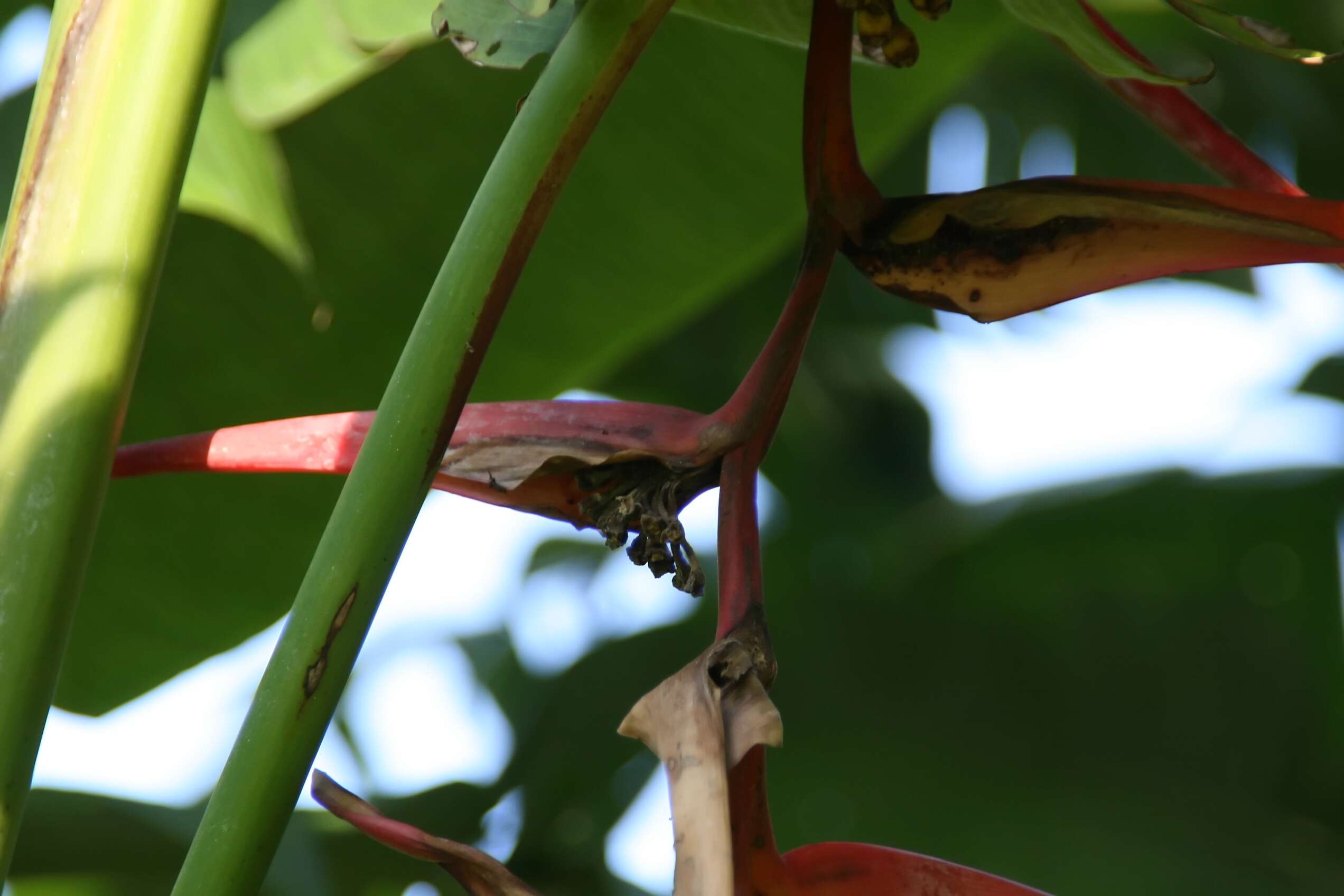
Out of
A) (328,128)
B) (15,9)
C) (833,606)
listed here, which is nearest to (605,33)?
(328,128)

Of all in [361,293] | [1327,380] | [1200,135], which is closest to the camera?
[1200,135]

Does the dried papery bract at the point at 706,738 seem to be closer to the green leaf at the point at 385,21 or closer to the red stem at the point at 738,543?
the red stem at the point at 738,543

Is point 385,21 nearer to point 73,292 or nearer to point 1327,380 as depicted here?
point 73,292

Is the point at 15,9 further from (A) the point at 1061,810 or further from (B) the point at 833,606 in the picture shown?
(A) the point at 1061,810

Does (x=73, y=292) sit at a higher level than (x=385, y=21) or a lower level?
lower

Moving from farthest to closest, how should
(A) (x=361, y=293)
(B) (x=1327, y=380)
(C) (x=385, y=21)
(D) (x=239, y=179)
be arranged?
1. (B) (x=1327, y=380)
2. (A) (x=361, y=293)
3. (D) (x=239, y=179)
4. (C) (x=385, y=21)

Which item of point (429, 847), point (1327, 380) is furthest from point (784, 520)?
point (429, 847)

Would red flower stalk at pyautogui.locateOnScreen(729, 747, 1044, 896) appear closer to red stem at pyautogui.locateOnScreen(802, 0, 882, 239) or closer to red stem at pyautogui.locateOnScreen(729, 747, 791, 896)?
red stem at pyautogui.locateOnScreen(729, 747, 791, 896)

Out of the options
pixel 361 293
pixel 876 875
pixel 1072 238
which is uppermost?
pixel 361 293
